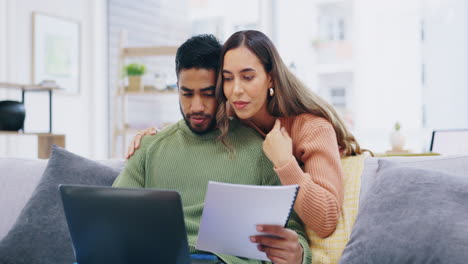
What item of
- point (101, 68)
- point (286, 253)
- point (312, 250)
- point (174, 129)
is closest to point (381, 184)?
point (312, 250)

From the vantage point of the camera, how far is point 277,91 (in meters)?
1.54

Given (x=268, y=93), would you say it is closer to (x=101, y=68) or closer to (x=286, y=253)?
(x=286, y=253)

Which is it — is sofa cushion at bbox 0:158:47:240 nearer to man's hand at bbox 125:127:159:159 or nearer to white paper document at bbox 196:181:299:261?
man's hand at bbox 125:127:159:159

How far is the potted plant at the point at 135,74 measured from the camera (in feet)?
14.0

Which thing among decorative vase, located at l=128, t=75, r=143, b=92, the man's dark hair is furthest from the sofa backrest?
decorative vase, located at l=128, t=75, r=143, b=92

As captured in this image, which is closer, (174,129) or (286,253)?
(286,253)

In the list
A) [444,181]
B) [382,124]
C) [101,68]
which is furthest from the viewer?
[101,68]

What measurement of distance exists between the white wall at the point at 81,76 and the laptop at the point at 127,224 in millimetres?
3370

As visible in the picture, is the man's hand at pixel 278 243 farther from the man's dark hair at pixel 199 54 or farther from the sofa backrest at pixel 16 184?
the sofa backrest at pixel 16 184

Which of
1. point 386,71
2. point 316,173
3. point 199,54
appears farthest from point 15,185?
point 386,71

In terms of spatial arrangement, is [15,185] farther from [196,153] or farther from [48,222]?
[196,153]

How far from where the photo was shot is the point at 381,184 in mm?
1450

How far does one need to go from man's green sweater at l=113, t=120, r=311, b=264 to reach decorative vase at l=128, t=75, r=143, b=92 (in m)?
2.72

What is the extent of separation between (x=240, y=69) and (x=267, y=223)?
0.57m
